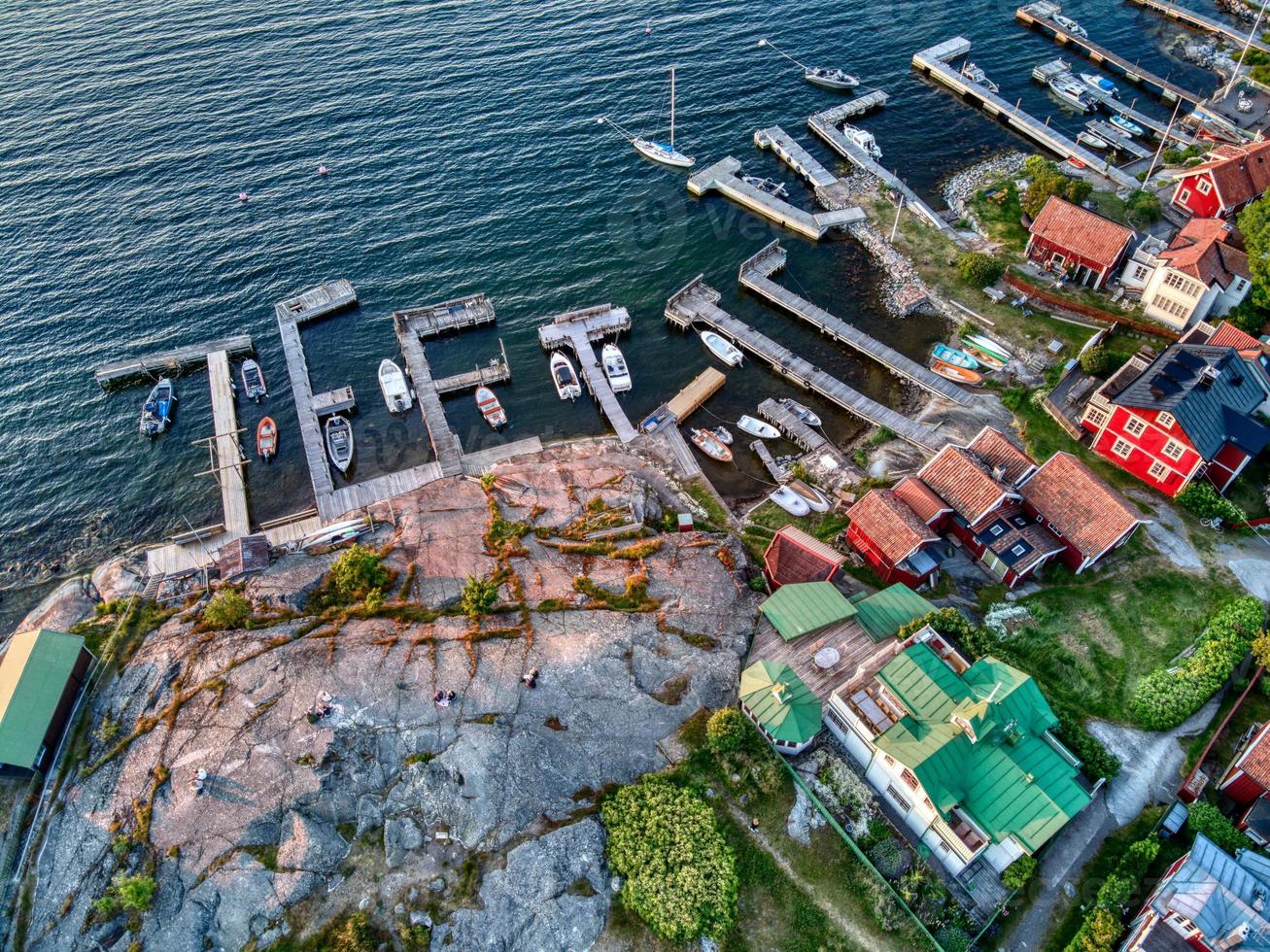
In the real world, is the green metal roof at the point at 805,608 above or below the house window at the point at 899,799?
above

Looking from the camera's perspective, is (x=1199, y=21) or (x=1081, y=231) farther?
(x=1199, y=21)

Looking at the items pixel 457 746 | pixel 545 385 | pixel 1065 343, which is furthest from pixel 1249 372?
pixel 457 746

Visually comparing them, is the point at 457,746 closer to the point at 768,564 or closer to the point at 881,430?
the point at 768,564

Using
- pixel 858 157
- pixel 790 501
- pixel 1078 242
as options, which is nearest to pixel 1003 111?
pixel 858 157

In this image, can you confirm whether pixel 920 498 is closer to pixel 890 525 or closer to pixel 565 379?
pixel 890 525

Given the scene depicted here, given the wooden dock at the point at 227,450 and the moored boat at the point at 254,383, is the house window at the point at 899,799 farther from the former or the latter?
the moored boat at the point at 254,383

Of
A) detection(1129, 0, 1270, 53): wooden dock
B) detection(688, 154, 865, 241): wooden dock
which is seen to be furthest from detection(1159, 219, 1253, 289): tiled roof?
detection(1129, 0, 1270, 53): wooden dock

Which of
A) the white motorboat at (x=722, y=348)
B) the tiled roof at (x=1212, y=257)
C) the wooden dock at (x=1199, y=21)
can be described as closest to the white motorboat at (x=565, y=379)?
the white motorboat at (x=722, y=348)
